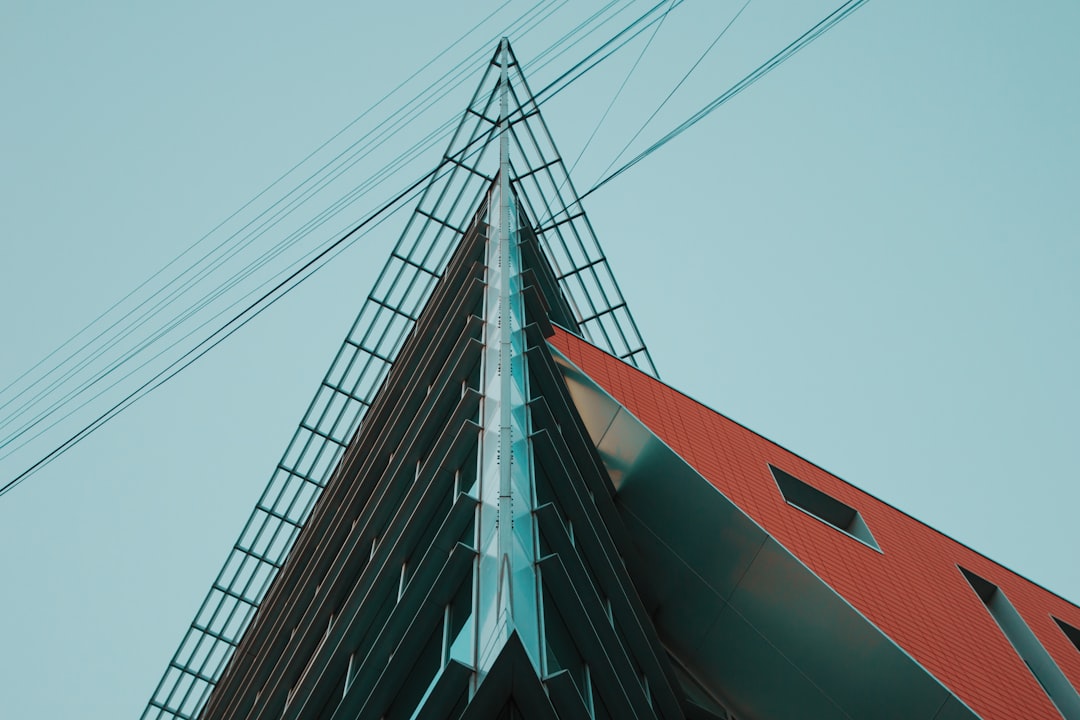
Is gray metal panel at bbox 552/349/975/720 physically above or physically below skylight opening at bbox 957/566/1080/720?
below

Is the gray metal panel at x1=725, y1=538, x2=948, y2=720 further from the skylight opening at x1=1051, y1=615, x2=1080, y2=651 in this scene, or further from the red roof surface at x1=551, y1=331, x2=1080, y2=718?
the skylight opening at x1=1051, y1=615, x2=1080, y2=651

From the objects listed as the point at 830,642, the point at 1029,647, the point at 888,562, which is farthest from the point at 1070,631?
the point at 830,642

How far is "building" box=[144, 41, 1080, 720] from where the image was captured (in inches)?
456

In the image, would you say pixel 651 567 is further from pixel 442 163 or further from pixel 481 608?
pixel 442 163

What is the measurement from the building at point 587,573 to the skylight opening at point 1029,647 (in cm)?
4

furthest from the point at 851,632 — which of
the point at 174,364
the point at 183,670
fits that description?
the point at 183,670

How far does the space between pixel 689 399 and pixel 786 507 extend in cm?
349

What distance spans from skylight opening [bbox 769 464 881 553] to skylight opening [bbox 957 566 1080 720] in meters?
2.16


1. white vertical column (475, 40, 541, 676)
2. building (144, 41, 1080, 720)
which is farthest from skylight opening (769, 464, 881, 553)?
white vertical column (475, 40, 541, 676)

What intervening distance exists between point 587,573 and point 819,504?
8.64 m

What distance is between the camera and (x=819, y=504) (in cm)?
2030

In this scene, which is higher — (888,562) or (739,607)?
(888,562)

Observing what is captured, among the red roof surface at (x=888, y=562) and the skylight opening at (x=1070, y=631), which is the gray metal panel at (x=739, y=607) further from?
the skylight opening at (x=1070, y=631)

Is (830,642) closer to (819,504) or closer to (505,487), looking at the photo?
(819,504)
